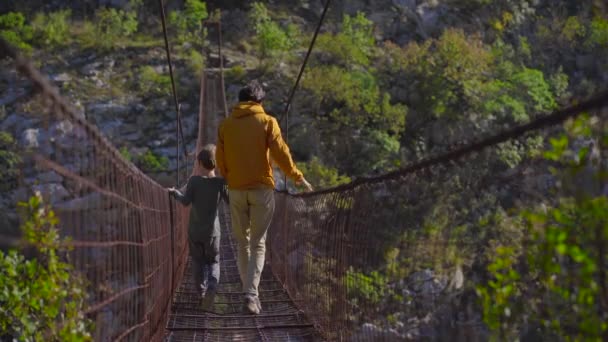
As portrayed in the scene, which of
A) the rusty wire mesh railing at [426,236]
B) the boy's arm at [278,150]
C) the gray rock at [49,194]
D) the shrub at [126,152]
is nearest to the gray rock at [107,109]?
the shrub at [126,152]

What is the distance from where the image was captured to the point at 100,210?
180 centimetres

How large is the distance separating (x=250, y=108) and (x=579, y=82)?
56.1 feet

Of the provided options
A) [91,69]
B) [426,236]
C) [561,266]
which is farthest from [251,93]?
[91,69]

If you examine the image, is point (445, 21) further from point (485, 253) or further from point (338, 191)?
point (485, 253)

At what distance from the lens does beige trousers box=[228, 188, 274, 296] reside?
326cm

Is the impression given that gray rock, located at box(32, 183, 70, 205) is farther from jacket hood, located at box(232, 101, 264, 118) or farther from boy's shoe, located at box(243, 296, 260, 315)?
boy's shoe, located at box(243, 296, 260, 315)

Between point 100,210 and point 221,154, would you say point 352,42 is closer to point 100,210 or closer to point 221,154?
point 221,154

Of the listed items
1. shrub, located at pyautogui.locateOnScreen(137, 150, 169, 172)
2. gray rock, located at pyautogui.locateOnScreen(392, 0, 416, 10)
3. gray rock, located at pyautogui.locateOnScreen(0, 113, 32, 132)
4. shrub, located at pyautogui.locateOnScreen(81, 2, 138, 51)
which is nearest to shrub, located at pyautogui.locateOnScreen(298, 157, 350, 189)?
shrub, located at pyautogui.locateOnScreen(137, 150, 169, 172)

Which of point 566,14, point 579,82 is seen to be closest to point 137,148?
point 579,82

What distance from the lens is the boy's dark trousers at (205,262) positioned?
3588 millimetres

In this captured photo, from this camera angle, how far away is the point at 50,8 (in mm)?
19969

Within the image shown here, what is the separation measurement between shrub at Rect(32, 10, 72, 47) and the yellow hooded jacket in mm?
15827

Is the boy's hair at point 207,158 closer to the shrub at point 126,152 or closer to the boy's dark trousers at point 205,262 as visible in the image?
the boy's dark trousers at point 205,262

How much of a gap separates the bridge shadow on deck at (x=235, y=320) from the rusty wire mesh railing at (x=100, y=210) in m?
0.16
